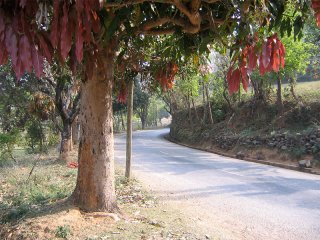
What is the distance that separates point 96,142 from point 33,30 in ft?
12.8

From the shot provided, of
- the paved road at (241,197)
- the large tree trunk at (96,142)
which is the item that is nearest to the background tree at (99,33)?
the large tree trunk at (96,142)

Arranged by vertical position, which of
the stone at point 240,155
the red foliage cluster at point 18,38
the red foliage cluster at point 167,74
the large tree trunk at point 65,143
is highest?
the red foliage cluster at point 167,74

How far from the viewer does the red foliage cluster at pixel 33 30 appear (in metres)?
1.89

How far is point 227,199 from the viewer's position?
8844mm

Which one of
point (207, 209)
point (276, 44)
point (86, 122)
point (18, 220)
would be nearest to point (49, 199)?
point (18, 220)

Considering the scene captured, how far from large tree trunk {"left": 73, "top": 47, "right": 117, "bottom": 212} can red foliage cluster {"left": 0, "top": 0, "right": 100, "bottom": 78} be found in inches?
149

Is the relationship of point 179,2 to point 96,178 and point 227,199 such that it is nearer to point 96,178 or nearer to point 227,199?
point 96,178

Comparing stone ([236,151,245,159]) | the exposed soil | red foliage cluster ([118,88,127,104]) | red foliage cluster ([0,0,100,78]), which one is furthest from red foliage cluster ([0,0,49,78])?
stone ([236,151,245,159])

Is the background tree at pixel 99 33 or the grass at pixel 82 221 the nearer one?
the background tree at pixel 99 33

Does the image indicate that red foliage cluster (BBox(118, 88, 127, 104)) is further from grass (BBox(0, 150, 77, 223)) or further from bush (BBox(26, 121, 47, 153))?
bush (BBox(26, 121, 47, 153))

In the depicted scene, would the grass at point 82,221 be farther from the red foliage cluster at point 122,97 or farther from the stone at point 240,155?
the stone at point 240,155

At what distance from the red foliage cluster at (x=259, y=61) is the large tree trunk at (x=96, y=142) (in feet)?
11.3

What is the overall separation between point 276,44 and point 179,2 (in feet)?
4.29

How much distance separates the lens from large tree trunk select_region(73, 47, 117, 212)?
5.94 metres
